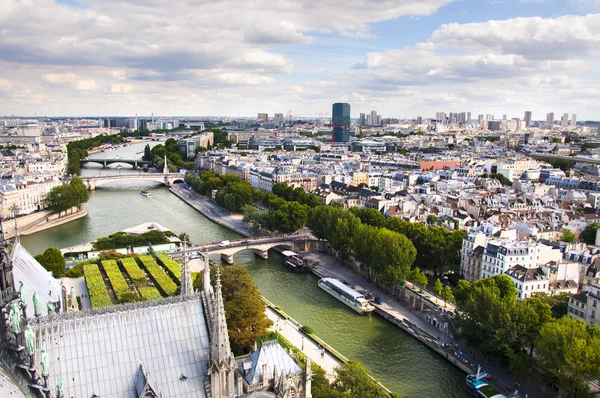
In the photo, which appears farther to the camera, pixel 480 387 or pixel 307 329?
pixel 307 329

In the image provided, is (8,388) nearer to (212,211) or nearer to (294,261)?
(294,261)

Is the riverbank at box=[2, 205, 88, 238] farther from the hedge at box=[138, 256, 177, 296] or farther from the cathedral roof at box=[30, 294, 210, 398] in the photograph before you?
the cathedral roof at box=[30, 294, 210, 398]

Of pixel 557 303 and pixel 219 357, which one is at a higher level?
pixel 219 357

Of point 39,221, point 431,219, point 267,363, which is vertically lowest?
point 39,221

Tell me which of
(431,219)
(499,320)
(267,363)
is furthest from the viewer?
(431,219)

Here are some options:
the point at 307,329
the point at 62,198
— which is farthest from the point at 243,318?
the point at 62,198

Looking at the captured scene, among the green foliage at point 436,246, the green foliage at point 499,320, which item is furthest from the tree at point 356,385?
the green foliage at point 436,246

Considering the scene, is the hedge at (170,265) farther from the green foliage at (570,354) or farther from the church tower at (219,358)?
the church tower at (219,358)

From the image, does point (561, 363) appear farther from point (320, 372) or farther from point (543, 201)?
point (543, 201)

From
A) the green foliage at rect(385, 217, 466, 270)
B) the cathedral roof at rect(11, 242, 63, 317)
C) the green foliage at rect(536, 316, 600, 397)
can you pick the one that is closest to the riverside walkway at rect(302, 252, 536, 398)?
the green foliage at rect(536, 316, 600, 397)
